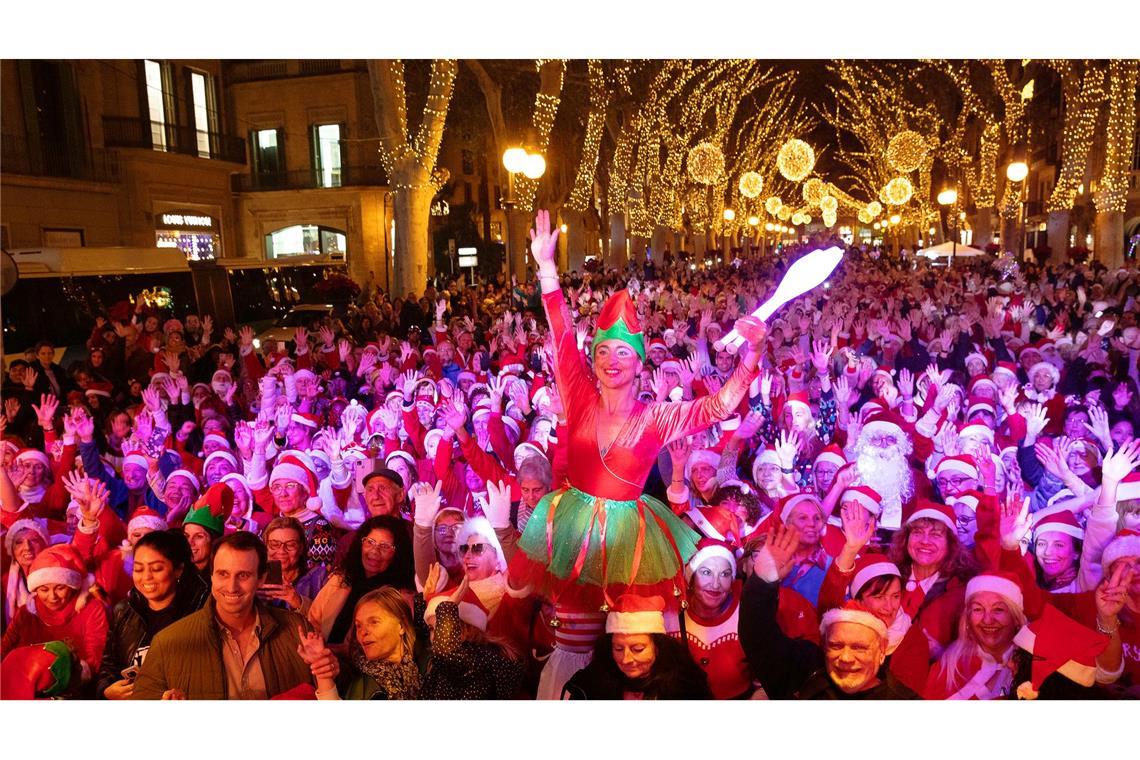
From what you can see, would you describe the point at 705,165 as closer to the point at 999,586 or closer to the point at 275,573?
the point at 275,573

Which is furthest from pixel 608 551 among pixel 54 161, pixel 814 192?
pixel 814 192

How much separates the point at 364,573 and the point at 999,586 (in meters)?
3.10

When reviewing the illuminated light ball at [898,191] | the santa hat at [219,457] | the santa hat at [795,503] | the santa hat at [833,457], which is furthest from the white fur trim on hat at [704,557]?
the illuminated light ball at [898,191]

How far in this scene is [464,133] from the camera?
2773 centimetres

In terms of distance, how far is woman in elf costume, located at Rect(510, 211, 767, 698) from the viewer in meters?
4.03

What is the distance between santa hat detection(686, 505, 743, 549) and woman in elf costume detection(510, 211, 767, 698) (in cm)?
72

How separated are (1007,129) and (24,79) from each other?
2696 cm

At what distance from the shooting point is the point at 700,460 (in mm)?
5832

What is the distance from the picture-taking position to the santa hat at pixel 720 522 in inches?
193

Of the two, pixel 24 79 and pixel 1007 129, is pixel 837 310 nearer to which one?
pixel 1007 129

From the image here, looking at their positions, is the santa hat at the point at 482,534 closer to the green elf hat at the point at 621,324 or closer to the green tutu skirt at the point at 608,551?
the green tutu skirt at the point at 608,551

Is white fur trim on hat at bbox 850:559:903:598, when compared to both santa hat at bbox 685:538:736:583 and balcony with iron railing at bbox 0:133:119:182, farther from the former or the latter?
balcony with iron railing at bbox 0:133:119:182

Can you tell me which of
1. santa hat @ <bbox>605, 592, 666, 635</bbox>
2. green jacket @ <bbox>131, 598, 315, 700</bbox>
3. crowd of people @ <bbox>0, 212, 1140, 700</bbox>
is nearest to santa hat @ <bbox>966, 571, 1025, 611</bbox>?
crowd of people @ <bbox>0, 212, 1140, 700</bbox>

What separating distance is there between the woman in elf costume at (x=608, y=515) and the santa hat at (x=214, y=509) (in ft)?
6.56
